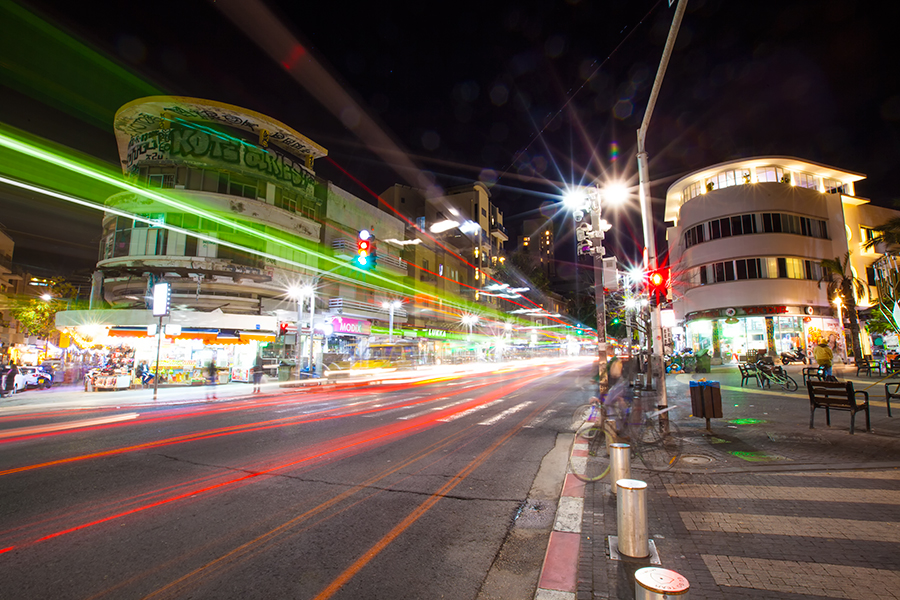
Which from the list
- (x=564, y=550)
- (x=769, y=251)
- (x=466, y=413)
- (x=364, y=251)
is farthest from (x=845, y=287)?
(x=564, y=550)

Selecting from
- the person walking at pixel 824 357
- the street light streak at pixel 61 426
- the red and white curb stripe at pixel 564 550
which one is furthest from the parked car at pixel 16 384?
the person walking at pixel 824 357

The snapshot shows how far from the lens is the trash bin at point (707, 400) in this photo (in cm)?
835

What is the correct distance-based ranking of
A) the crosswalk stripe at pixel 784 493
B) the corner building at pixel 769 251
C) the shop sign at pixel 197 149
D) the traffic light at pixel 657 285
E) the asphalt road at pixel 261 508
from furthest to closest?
the corner building at pixel 769 251 < the shop sign at pixel 197 149 < the traffic light at pixel 657 285 < the crosswalk stripe at pixel 784 493 < the asphalt road at pixel 261 508

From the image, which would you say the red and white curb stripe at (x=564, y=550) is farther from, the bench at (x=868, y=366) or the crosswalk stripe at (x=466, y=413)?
the bench at (x=868, y=366)

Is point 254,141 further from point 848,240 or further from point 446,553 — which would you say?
point 848,240

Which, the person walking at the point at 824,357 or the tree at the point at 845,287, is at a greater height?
the tree at the point at 845,287

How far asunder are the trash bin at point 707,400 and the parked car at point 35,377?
30.3 m

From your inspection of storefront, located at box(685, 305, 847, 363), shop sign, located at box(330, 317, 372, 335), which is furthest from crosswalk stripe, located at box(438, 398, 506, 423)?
storefront, located at box(685, 305, 847, 363)

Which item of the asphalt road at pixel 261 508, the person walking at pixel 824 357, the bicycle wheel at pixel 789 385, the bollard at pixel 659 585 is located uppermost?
the person walking at pixel 824 357

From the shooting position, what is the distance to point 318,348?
111 feet

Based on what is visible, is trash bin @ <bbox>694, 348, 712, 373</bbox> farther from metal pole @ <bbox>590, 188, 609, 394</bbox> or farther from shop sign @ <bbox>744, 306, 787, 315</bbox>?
metal pole @ <bbox>590, 188, 609, 394</bbox>

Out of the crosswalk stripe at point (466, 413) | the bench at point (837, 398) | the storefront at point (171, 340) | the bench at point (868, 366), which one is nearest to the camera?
the bench at point (837, 398)

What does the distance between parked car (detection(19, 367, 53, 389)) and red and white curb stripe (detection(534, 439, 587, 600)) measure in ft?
94.4

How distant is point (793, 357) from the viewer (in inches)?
1141
